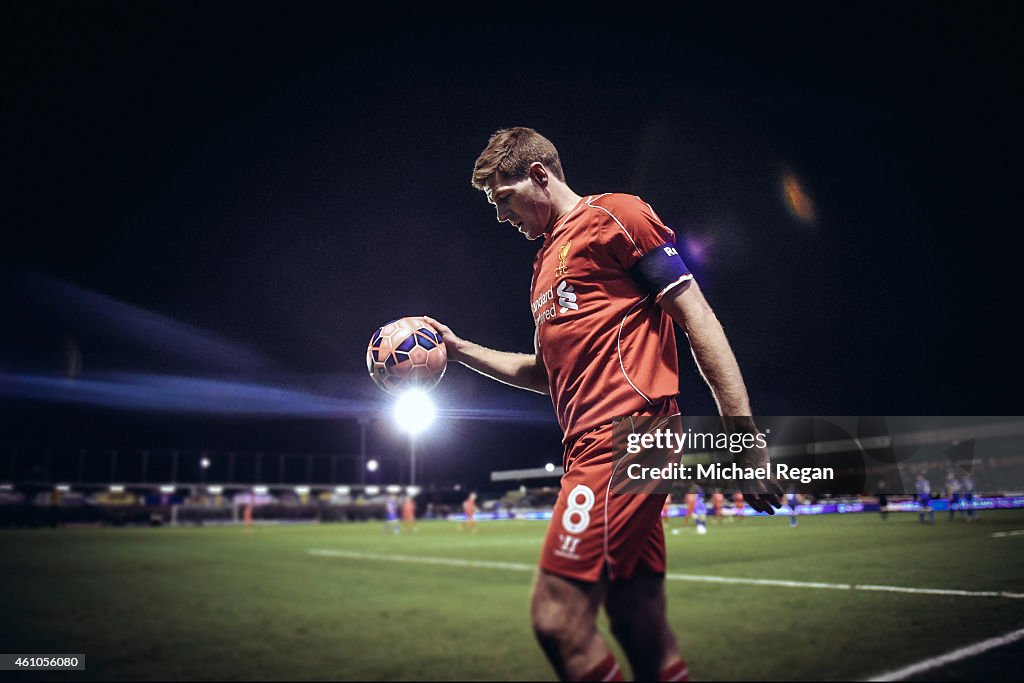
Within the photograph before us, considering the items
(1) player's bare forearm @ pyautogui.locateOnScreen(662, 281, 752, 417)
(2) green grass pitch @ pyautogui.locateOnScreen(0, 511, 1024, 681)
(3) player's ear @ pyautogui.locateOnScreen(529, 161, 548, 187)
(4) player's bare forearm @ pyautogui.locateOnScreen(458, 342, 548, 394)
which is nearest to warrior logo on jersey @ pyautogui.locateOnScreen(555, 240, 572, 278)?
(3) player's ear @ pyautogui.locateOnScreen(529, 161, 548, 187)

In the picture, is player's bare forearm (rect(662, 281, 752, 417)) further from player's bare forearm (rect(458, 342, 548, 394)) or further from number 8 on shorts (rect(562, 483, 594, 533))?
player's bare forearm (rect(458, 342, 548, 394))

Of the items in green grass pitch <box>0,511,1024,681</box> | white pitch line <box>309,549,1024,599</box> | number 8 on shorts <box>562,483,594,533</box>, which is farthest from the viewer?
white pitch line <box>309,549,1024,599</box>

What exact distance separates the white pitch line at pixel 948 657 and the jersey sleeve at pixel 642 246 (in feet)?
14.3

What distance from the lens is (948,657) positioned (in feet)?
18.7

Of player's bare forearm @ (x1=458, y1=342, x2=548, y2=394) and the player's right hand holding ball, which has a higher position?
the player's right hand holding ball

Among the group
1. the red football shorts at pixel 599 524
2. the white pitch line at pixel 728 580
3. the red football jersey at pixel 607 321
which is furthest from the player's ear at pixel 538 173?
the white pitch line at pixel 728 580

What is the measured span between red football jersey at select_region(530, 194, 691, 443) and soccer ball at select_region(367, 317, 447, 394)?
2.37 feet

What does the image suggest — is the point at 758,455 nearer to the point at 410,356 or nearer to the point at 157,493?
the point at 410,356

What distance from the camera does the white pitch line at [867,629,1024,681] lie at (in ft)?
17.2

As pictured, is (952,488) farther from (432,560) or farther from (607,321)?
(607,321)

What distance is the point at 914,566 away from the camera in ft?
38.9

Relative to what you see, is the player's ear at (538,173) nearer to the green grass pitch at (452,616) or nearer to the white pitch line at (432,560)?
the green grass pitch at (452,616)

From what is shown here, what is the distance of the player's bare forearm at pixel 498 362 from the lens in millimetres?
3213

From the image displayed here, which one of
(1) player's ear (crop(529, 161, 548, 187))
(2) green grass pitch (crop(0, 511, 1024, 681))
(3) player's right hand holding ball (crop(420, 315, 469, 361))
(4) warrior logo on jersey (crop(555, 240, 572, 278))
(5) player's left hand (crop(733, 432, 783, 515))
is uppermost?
(1) player's ear (crop(529, 161, 548, 187))
